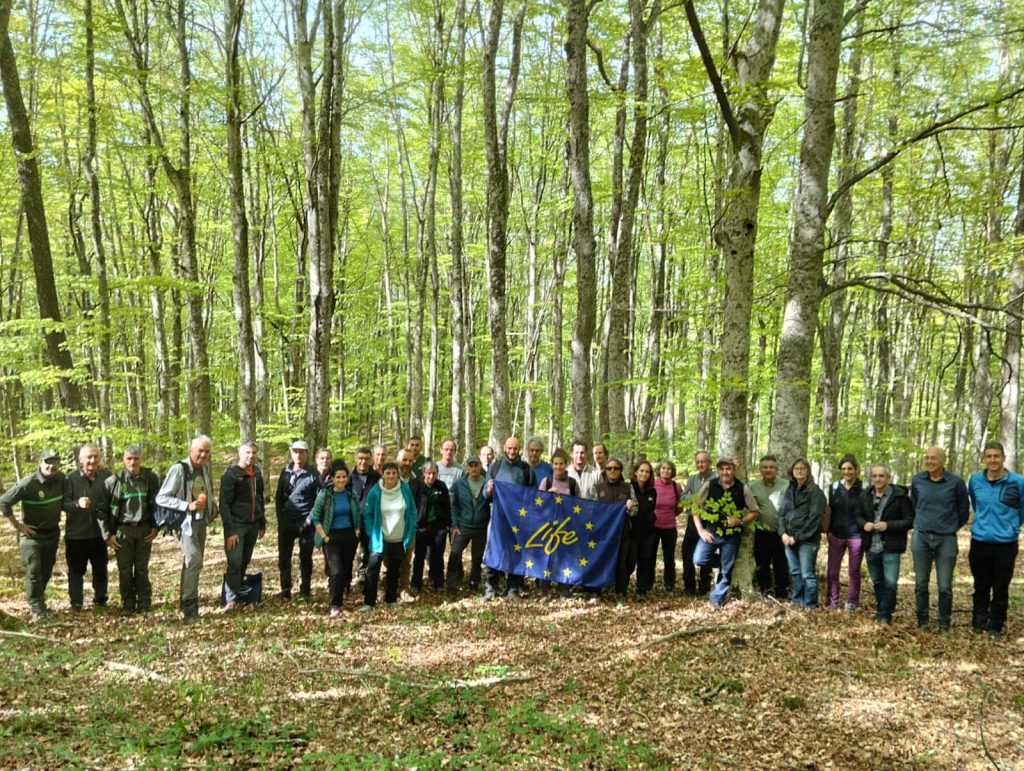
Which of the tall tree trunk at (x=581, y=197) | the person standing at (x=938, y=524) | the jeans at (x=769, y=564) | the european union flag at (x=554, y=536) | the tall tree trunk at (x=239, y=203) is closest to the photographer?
the person standing at (x=938, y=524)

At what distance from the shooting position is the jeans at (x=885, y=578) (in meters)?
6.97

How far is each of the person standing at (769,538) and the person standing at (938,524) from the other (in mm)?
1355

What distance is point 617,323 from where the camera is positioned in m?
11.2

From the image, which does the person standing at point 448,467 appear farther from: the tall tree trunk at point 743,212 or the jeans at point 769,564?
the jeans at point 769,564

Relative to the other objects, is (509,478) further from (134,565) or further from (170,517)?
(134,565)

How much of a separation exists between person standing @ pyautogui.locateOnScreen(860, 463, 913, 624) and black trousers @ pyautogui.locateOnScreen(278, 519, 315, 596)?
6.55 metres

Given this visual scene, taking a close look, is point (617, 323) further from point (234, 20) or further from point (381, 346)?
point (381, 346)

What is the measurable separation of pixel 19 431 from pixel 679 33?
24924 mm

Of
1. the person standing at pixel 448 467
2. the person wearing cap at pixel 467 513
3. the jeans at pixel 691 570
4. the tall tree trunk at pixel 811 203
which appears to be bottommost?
the jeans at pixel 691 570

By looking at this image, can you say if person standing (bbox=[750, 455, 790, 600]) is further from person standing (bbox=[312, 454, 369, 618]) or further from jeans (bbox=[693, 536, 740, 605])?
person standing (bbox=[312, 454, 369, 618])

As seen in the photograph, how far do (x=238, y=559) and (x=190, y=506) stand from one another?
1039 millimetres

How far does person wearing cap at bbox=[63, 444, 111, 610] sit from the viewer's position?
7.55 m

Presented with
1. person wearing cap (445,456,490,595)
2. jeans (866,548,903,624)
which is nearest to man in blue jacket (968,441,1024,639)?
jeans (866,548,903,624)

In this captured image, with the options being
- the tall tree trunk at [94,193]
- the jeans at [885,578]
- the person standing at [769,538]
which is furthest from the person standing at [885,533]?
the tall tree trunk at [94,193]
